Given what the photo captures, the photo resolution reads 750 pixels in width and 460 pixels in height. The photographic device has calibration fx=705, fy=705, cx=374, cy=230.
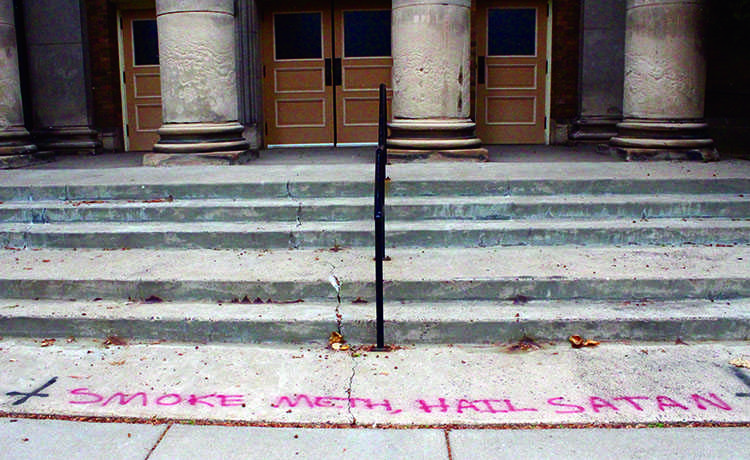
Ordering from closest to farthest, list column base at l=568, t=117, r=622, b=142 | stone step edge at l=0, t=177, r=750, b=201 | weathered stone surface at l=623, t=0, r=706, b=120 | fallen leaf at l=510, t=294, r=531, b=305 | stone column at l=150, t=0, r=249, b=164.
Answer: fallen leaf at l=510, t=294, r=531, b=305, stone step edge at l=0, t=177, r=750, b=201, weathered stone surface at l=623, t=0, r=706, b=120, stone column at l=150, t=0, r=249, b=164, column base at l=568, t=117, r=622, b=142

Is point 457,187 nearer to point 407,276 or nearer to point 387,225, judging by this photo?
point 387,225

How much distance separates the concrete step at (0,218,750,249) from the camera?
240 inches

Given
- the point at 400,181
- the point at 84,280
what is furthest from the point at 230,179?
the point at 84,280

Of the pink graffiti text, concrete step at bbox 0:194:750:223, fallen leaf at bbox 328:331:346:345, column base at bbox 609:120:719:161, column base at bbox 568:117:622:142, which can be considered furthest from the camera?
column base at bbox 568:117:622:142

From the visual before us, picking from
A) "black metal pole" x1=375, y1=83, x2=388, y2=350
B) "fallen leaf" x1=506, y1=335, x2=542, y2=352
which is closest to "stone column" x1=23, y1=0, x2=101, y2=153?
"black metal pole" x1=375, y1=83, x2=388, y2=350

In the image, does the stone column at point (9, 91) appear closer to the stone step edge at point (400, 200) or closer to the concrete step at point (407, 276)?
the stone step edge at point (400, 200)

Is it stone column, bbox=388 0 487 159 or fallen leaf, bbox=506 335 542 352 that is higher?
stone column, bbox=388 0 487 159

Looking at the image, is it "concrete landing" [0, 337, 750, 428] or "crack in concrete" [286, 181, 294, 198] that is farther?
"crack in concrete" [286, 181, 294, 198]

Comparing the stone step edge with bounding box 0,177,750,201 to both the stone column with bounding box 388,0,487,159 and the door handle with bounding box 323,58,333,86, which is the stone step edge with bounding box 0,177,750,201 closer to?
the stone column with bounding box 388,0,487,159

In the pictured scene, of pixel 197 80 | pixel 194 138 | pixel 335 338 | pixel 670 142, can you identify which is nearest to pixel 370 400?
pixel 335 338

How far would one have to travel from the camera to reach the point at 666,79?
869cm

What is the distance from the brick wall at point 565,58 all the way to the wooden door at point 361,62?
8.88 feet

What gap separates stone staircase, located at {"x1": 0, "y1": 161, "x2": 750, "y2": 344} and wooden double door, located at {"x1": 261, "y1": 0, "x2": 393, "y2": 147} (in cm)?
364

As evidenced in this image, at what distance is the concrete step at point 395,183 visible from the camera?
22.7 feet
